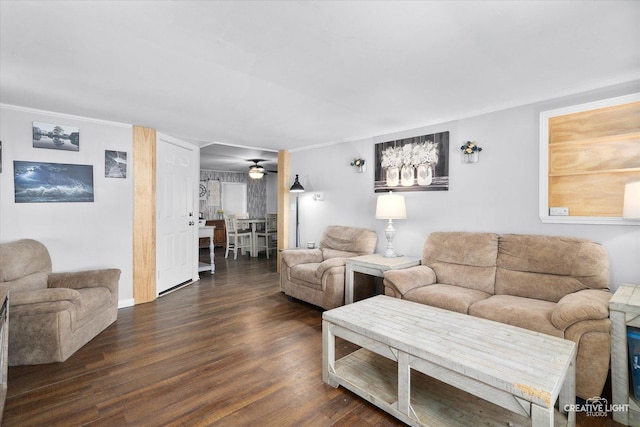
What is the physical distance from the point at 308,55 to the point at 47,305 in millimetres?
2746

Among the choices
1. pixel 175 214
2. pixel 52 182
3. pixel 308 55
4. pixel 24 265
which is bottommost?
pixel 24 265

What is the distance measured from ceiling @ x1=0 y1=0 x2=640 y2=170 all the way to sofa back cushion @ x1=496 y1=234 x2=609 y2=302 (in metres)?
1.32

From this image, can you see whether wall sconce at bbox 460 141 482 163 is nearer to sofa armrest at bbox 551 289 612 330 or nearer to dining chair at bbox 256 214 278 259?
sofa armrest at bbox 551 289 612 330

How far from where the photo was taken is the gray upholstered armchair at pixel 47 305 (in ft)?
7.82

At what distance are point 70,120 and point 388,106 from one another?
3478mm

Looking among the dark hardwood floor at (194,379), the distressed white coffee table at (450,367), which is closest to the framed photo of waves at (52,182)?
the dark hardwood floor at (194,379)

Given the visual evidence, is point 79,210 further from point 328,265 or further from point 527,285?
point 527,285

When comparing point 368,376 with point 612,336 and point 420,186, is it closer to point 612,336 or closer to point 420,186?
point 612,336

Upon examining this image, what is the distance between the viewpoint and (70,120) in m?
3.45

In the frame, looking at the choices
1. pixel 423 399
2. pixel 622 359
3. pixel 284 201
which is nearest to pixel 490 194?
pixel 622 359

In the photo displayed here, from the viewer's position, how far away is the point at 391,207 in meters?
3.59

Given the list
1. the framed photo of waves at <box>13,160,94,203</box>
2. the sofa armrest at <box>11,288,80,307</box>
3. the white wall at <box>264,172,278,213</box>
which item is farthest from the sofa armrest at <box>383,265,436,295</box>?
the white wall at <box>264,172,278,213</box>

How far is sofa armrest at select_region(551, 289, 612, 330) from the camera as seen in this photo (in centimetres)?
190

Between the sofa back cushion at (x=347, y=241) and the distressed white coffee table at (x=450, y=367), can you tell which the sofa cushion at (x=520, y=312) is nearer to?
the distressed white coffee table at (x=450, y=367)
